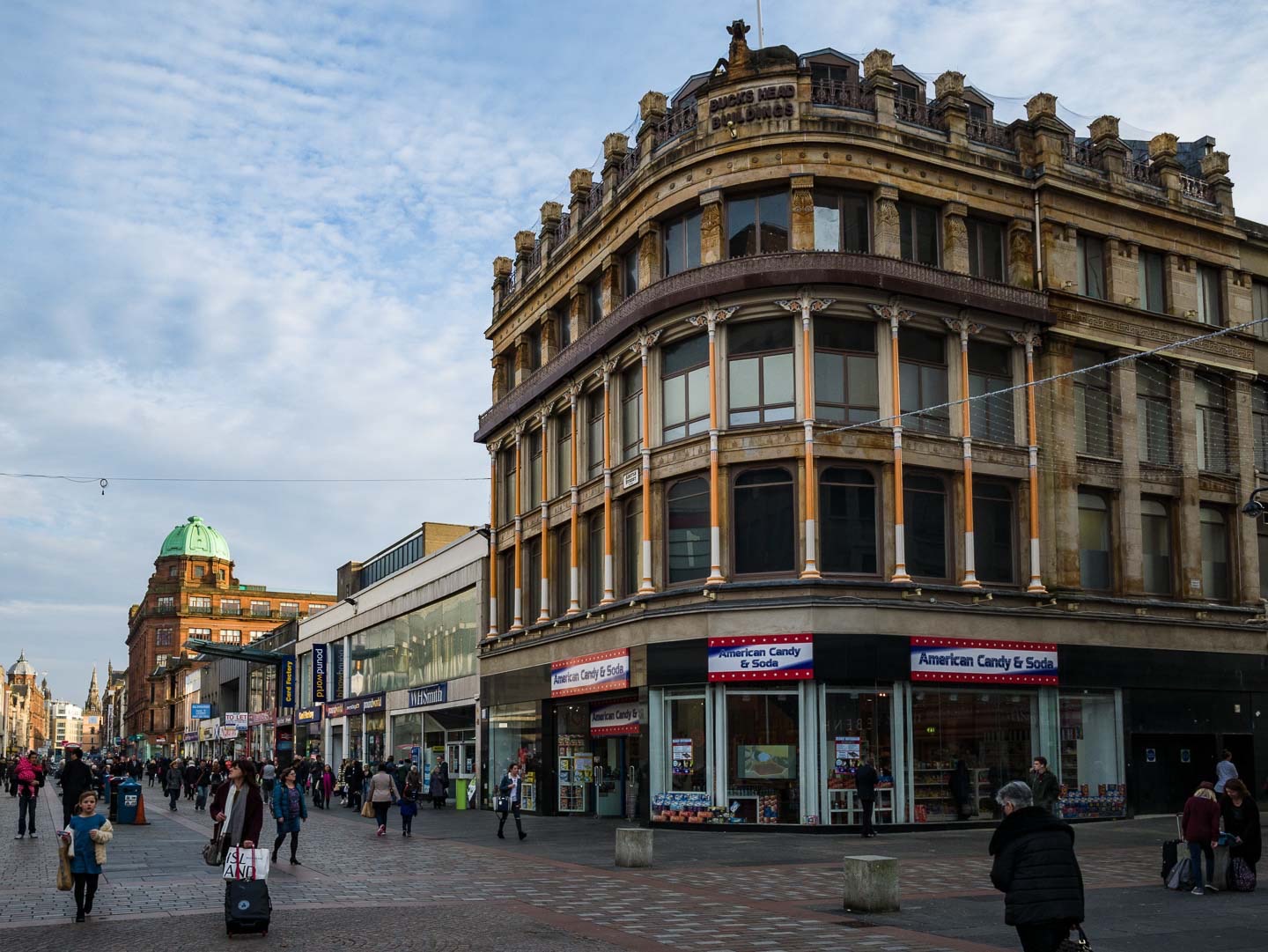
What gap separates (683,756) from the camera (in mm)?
32719

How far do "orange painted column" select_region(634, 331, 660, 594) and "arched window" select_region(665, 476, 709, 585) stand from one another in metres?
0.48

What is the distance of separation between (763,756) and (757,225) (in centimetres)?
1290

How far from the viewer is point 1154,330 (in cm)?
3784

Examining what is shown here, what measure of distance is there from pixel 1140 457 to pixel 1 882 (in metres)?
29.2

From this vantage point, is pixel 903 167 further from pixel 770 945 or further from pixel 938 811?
pixel 770 945

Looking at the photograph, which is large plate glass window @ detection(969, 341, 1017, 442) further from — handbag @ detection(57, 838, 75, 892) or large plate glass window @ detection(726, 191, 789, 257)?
handbag @ detection(57, 838, 75, 892)

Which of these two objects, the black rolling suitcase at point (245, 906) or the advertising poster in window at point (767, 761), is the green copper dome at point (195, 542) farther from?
the black rolling suitcase at point (245, 906)

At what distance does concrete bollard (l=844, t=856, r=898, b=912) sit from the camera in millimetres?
16594

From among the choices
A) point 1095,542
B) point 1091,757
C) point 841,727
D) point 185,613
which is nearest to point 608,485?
point 841,727

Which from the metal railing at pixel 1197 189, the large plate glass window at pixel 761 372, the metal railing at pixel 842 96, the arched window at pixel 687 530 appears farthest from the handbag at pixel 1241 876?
the metal railing at pixel 1197 189

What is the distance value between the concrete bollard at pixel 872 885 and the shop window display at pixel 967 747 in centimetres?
1540

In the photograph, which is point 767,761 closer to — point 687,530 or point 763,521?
point 763,521

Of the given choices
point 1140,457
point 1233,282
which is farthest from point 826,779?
point 1233,282

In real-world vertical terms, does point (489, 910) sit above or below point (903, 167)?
below
